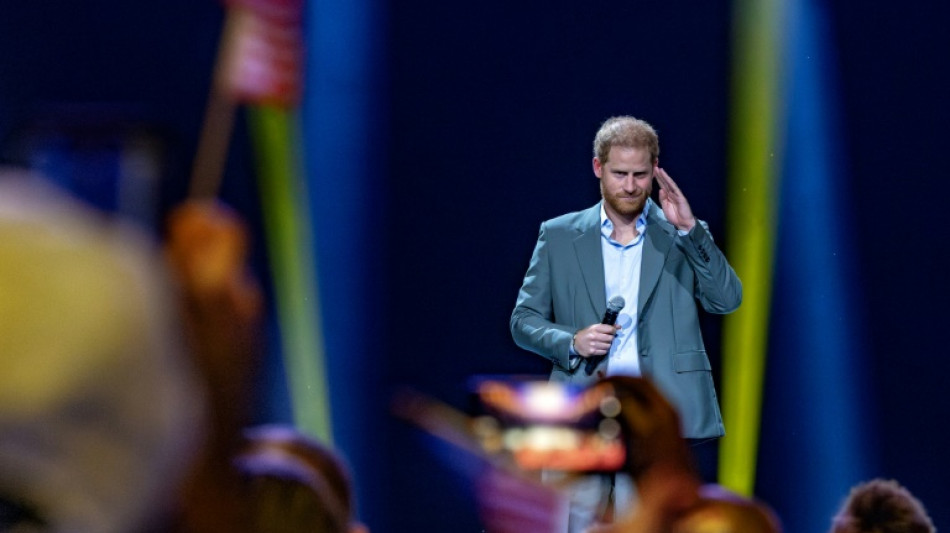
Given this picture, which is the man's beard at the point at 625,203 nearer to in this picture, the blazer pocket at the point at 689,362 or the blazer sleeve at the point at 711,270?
the blazer sleeve at the point at 711,270

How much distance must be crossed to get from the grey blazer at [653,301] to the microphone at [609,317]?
0.6 inches

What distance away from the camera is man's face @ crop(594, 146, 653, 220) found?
301 centimetres

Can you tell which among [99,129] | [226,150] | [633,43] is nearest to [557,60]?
[633,43]

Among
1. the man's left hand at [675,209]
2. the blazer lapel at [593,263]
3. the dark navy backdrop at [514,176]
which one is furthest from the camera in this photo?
the dark navy backdrop at [514,176]

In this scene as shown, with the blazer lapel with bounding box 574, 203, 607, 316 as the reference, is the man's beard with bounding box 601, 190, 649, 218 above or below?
above

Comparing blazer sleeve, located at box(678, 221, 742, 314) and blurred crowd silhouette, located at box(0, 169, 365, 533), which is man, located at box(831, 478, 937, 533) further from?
blurred crowd silhouette, located at box(0, 169, 365, 533)

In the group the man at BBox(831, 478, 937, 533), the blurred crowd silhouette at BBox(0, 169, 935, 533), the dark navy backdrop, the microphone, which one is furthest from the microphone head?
the blurred crowd silhouette at BBox(0, 169, 935, 533)

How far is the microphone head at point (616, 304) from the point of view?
9.30 ft

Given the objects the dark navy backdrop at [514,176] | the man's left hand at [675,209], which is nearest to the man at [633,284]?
the man's left hand at [675,209]

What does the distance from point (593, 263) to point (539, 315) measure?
20 cm

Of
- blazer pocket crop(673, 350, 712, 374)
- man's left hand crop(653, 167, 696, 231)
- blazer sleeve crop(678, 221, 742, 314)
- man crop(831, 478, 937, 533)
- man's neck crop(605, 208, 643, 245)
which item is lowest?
man crop(831, 478, 937, 533)

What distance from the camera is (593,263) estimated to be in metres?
3.10

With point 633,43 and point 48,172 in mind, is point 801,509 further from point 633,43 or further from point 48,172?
point 48,172

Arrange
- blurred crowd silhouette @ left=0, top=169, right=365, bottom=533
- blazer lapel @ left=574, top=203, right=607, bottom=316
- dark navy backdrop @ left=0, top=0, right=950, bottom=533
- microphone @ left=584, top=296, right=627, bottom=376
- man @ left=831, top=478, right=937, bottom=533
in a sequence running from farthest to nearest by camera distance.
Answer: dark navy backdrop @ left=0, top=0, right=950, bottom=533
blazer lapel @ left=574, top=203, right=607, bottom=316
microphone @ left=584, top=296, right=627, bottom=376
man @ left=831, top=478, right=937, bottom=533
blurred crowd silhouette @ left=0, top=169, right=365, bottom=533
